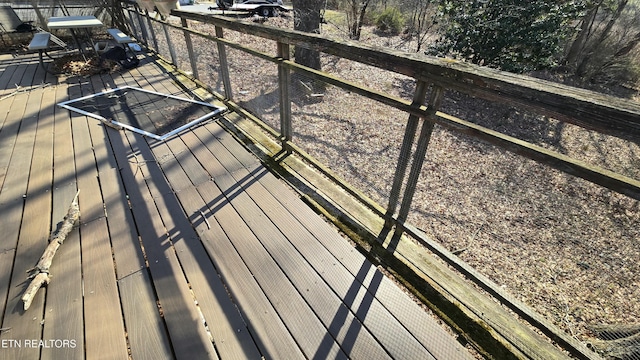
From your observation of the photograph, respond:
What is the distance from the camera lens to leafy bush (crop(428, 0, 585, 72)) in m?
6.07

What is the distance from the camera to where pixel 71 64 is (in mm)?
5090

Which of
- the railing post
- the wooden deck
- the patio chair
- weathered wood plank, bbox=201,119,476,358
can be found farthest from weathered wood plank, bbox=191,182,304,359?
the patio chair

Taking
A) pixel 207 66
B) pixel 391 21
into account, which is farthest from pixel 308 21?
pixel 391 21

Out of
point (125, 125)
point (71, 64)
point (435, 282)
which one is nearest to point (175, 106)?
point (125, 125)

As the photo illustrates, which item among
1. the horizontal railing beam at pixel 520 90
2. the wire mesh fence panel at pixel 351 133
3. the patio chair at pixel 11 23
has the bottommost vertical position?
the wire mesh fence panel at pixel 351 133

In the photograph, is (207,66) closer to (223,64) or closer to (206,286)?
(223,64)

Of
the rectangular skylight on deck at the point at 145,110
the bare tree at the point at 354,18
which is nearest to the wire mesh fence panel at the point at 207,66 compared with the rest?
the rectangular skylight on deck at the point at 145,110

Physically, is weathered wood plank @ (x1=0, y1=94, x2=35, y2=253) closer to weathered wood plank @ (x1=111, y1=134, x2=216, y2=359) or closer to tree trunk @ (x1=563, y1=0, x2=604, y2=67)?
weathered wood plank @ (x1=111, y1=134, x2=216, y2=359)

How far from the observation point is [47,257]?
5.82ft

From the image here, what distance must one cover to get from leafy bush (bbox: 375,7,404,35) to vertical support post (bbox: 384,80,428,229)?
1262 centimetres

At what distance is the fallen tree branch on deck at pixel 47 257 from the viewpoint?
159 centimetres

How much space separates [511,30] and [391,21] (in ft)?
23.2

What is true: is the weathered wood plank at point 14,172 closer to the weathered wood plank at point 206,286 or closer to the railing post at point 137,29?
the weathered wood plank at point 206,286

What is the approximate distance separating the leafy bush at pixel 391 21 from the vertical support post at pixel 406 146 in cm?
1262
